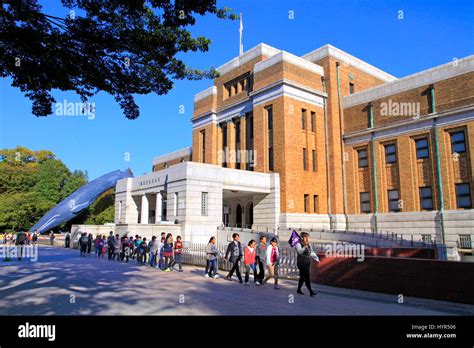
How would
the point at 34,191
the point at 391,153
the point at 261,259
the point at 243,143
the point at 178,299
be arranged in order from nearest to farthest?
the point at 178,299
the point at 261,259
the point at 391,153
the point at 243,143
the point at 34,191

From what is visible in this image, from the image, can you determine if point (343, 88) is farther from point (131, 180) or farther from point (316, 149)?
point (131, 180)

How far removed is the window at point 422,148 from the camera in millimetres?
29812

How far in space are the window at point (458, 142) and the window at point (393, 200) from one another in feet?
19.0

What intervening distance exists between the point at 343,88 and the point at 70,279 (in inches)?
1219

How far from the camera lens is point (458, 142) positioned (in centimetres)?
2783

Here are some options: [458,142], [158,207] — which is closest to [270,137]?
[158,207]

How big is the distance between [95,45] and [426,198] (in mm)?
27858

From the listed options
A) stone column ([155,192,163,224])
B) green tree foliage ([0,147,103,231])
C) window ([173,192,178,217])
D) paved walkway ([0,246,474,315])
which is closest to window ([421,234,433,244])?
paved walkway ([0,246,474,315])

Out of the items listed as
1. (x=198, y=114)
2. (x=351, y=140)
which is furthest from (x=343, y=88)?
(x=198, y=114)

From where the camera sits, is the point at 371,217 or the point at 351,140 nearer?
the point at 371,217

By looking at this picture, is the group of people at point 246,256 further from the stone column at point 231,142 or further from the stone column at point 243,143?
the stone column at point 231,142

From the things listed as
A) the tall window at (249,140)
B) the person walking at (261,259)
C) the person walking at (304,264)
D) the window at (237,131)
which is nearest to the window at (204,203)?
the tall window at (249,140)

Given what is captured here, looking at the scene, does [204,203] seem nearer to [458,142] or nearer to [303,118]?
[303,118]

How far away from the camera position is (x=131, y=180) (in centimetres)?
3856
